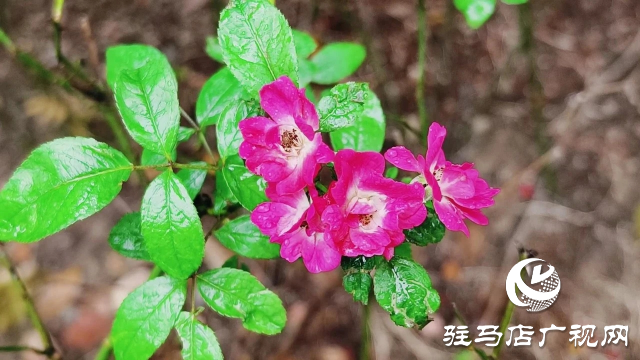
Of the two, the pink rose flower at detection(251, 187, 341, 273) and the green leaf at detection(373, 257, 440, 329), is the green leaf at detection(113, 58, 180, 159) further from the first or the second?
the green leaf at detection(373, 257, 440, 329)

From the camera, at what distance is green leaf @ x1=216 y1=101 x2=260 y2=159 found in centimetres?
79

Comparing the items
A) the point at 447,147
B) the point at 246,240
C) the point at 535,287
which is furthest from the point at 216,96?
the point at 447,147

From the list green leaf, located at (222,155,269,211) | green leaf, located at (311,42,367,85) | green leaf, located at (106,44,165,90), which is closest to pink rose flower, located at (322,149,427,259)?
green leaf, located at (222,155,269,211)

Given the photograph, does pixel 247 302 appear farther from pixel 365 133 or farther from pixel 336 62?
pixel 336 62

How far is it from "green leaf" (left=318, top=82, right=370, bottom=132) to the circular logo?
27.7 inches

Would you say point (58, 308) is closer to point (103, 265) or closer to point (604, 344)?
point (103, 265)

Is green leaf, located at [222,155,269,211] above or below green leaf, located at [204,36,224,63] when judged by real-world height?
below

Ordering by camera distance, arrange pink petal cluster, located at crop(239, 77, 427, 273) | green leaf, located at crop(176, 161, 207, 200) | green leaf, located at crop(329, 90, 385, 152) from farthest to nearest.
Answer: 1. green leaf, located at crop(329, 90, 385, 152)
2. green leaf, located at crop(176, 161, 207, 200)
3. pink petal cluster, located at crop(239, 77, 427, 273)

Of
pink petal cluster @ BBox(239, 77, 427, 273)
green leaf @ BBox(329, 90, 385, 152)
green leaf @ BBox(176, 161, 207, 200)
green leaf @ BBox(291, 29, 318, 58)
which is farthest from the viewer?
green leaf @ BBox(291, 29, 318, 58)

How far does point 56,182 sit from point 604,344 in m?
1.83

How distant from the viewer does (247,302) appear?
85cm

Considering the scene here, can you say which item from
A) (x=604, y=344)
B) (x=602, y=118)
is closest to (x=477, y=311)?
(x=604, y=344)

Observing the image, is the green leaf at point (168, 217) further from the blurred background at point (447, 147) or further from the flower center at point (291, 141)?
the blurred background at point (447, 147)

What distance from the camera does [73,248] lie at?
1827mm
